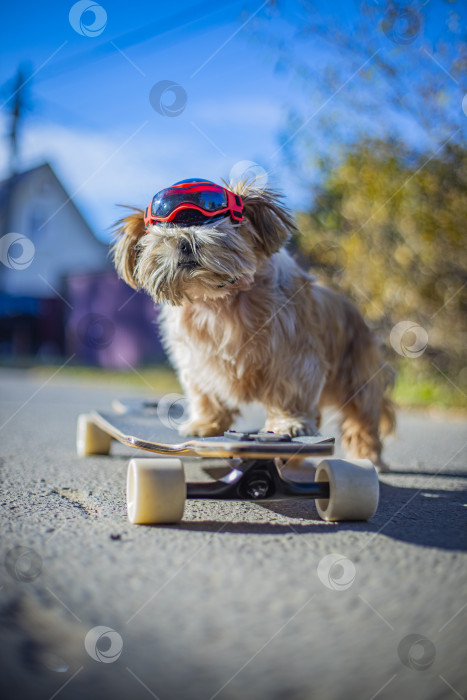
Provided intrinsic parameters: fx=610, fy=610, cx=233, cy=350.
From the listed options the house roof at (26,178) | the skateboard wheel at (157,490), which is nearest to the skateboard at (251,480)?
the skateboard wheel at (157,490)

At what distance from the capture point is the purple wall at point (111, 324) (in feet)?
65.9

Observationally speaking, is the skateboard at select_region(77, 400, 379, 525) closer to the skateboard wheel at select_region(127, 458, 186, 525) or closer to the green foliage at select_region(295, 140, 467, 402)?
the skateboard wheel at select_region(127, 458, 186, 525)

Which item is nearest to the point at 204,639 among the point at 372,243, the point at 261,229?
the point at 261,229

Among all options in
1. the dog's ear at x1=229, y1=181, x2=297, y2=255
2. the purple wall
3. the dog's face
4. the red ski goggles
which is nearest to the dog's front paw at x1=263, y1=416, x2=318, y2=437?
the dog's face

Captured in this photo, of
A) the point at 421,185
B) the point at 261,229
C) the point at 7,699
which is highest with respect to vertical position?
the point at 421,185

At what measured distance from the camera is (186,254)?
280cm

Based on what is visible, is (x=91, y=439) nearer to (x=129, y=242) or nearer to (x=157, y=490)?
(x=129, y=242)

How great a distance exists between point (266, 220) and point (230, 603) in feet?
6.29

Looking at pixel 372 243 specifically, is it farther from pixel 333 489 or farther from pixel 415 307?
pixel 333 489

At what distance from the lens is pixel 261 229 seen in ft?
10.2

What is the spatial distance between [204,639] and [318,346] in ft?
6.73

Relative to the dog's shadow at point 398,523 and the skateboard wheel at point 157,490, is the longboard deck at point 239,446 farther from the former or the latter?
the dog's shadow at point 398,523

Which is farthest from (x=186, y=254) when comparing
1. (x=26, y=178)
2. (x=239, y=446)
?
(x=26, y=178)

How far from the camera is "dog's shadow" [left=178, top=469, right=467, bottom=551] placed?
249cm
